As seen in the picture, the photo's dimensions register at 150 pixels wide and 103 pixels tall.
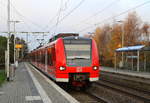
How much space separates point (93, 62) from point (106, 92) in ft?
7.29

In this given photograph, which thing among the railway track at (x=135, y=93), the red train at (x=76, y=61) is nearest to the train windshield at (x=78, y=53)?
the red train at (x=76, y=61)

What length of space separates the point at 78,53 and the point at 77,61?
0.47m

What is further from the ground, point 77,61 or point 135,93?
point 77,61

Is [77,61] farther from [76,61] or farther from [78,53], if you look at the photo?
[78,53]

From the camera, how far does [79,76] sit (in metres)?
13.0

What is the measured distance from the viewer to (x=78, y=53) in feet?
44.0

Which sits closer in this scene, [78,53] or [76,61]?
[76,61]

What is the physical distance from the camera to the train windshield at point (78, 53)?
1312cm

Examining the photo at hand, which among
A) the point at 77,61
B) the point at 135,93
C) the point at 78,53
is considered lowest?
the point at 135,93

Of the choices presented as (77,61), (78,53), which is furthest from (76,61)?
(78,53)

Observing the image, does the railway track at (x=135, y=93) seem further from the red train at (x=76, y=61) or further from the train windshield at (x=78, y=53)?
the train windshield at (x=78, y=53)

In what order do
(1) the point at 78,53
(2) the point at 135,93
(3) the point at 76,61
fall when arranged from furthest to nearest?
(2) the point at 135,93 < (1) the point at 78,53 < (3) the point at 76,61

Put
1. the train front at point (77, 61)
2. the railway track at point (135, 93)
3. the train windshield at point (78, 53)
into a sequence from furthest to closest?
the train windshield at point (78, 53) < the train front at point (77, 61) < the railway track at point (135, 93)

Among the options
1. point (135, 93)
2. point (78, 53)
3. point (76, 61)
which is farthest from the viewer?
point (135, 93)
